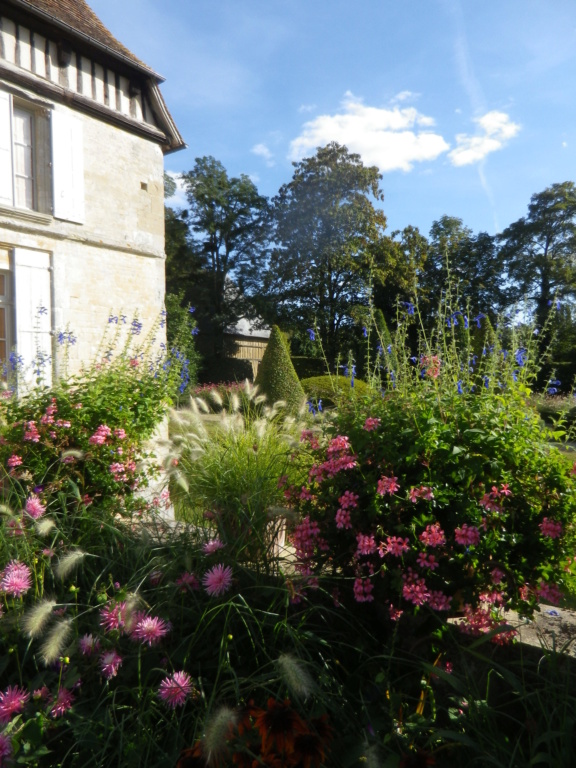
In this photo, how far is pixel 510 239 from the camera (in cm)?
2777

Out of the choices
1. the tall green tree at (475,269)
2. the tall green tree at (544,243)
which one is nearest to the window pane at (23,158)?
the tall green tree at (475,269)

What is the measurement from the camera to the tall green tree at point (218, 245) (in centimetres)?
2420

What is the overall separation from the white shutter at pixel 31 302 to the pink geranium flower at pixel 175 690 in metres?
6.54

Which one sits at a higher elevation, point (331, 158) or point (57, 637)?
point (331, 158)

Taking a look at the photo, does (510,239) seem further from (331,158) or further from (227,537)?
(227,537)

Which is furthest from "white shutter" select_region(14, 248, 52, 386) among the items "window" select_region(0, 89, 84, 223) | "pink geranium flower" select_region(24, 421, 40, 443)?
"pink geranium flower" select_region(24, 421, 40, 443)

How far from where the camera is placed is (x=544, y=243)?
27.1 metres

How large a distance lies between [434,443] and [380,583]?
519 millimetres

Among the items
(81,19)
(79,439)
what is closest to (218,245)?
(81,19)

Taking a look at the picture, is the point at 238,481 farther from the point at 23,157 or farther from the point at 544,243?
the point at 544,243

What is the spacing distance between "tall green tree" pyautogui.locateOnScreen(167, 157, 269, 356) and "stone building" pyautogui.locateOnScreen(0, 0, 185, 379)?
1454 centimetres

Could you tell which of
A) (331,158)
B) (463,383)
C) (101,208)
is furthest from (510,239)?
(463,383)

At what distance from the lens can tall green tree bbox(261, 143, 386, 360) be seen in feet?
74.1

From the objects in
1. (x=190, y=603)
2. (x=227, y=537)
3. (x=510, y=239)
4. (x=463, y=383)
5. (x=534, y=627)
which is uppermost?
(x=510, y=239)
